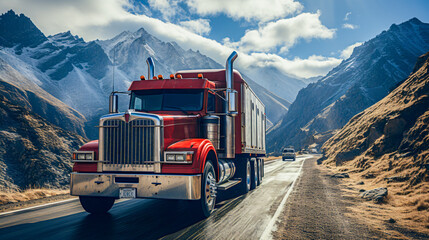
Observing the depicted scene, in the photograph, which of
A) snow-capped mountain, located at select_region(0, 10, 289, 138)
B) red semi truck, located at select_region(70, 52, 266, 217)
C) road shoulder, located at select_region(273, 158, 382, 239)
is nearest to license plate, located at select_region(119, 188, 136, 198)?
red semi truck, located at select_region(70, 52, 266, 217)

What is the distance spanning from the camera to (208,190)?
22.1 ft

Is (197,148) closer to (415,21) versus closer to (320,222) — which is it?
(320,222)

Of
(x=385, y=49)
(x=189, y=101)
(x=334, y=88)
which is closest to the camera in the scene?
(x=189, y=101)

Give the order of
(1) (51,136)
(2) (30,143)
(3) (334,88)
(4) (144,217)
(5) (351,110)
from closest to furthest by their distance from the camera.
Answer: (4) (144,217), (2) (30,143), (1) (51,136), (5) (351,110), (3) (334,88)

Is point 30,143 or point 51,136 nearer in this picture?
point 30,143

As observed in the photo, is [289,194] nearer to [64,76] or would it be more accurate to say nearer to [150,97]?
[150,97]

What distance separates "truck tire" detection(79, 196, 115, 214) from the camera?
688 centimetres

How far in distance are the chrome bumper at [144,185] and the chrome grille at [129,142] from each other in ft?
1.10

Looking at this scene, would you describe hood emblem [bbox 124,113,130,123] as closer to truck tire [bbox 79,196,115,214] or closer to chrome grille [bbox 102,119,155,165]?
chrome grille [bbox 102,119,155,165]

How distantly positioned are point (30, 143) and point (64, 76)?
15198 centimetres

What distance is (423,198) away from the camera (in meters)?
8.38

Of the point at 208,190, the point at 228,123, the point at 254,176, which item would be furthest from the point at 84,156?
the point at 254,176

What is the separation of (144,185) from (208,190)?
1.60 metres

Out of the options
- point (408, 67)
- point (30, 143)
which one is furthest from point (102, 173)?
point (408, 67)
